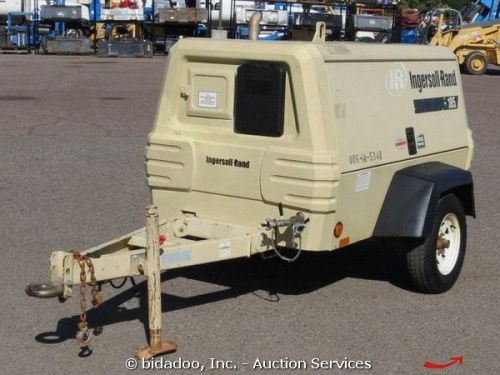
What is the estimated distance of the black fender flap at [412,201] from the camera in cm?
634

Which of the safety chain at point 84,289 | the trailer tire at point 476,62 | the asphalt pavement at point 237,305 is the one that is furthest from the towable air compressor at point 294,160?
the trailer tire at point 476,62

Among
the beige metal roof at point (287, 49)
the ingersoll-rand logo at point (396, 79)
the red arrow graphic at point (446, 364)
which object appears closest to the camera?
the red arrow graphic at point (446, 364)

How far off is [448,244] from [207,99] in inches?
83.2

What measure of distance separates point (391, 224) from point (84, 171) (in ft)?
19.0

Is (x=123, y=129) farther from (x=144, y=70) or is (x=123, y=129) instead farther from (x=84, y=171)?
(x=144, y=70)

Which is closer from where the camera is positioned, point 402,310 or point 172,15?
point 402,310

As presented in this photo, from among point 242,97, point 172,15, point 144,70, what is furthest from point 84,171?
point 172,15

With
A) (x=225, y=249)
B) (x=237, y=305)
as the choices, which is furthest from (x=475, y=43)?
(x=225, y=249)

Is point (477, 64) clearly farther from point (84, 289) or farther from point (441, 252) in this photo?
point (84, 289)

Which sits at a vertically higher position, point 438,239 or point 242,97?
point 242,97

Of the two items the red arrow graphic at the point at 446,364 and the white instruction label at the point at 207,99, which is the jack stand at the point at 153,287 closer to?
the white instruction label at the point at 207,99

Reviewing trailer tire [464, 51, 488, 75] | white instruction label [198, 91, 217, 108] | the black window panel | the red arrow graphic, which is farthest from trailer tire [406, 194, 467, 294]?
trailer tire [464, 51, 488, 75]

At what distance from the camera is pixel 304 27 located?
127 ft
